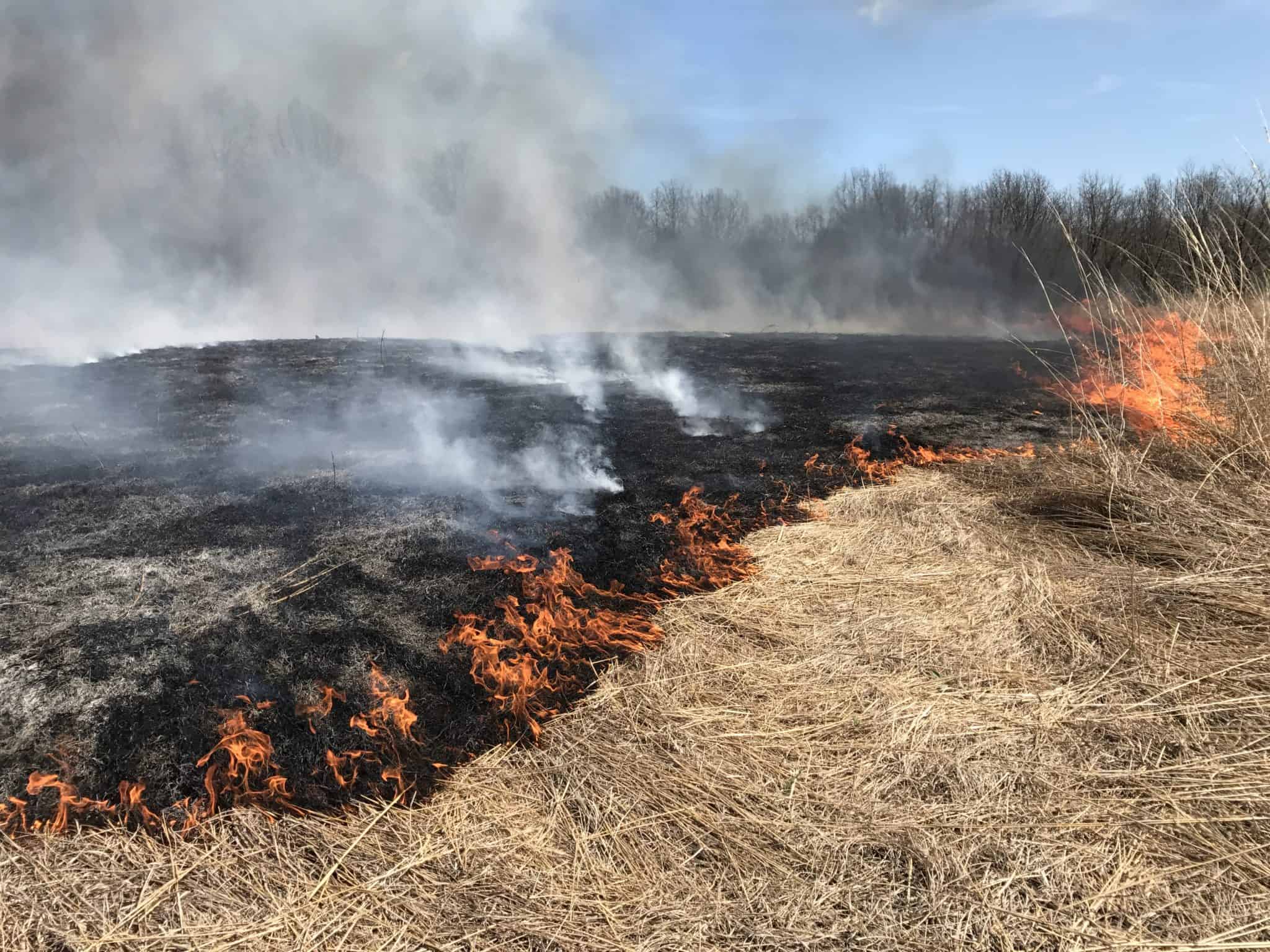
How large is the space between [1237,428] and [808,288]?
28.4 m

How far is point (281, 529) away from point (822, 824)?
4144 millimetres

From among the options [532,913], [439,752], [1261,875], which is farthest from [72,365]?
[1261,875]

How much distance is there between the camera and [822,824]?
2.30 metres

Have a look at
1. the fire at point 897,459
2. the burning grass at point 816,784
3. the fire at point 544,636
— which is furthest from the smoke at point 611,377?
the burning grass at point 816,784

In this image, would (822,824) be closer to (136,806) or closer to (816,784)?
(816,784)

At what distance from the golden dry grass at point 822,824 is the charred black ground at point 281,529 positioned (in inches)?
15.0

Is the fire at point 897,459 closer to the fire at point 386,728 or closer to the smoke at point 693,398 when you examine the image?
the smoke at point 693,398

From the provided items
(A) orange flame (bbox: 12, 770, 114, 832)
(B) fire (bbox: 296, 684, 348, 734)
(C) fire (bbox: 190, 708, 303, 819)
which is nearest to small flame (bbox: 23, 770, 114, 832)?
(A) orange flame (bbox: 12, 770, 114, 832)

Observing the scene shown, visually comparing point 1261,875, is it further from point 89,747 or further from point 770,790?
point 89,747

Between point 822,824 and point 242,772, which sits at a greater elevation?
point 242,772

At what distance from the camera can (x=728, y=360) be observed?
1409cm

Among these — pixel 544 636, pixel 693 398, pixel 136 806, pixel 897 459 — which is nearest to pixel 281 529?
pixel 544 636

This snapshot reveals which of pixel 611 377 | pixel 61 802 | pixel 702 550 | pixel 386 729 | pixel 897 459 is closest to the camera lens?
pixel 61 802

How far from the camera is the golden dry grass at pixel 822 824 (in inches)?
78.5
